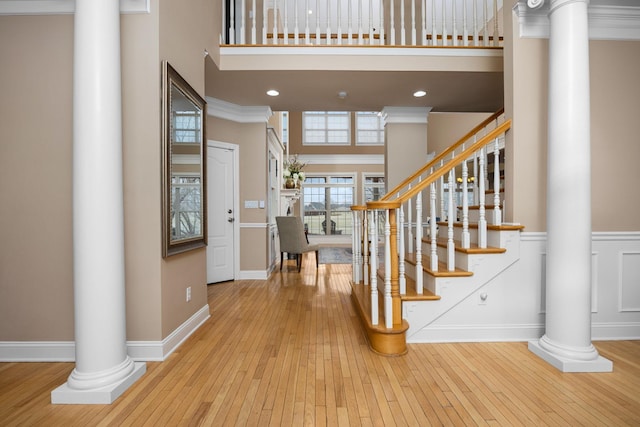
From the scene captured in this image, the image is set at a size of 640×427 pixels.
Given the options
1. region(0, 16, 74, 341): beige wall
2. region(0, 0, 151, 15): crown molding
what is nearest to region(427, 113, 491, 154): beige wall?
region(0, 0, 151, 15): crown molding

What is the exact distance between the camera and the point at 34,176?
7.41 feet

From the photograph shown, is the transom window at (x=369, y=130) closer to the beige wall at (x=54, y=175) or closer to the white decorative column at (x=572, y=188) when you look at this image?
the white decorative column at (x=572, y=188)

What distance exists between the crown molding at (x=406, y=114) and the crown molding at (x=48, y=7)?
3.68 m

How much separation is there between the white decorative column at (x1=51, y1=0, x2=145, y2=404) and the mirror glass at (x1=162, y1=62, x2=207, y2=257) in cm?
44

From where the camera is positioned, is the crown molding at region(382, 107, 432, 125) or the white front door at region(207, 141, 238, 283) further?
the crown molding at region(382, 107, 432, 125)

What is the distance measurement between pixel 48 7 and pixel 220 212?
2.90 metres

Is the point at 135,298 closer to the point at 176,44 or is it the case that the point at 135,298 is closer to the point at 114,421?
the point at 114,421

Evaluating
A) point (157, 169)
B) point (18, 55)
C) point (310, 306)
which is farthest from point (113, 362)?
point (18, 55)

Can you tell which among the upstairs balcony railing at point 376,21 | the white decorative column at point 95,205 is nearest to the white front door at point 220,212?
the upstairs balcony railing at point 376,21

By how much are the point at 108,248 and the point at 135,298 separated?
59cm

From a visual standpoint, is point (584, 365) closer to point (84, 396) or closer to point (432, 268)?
point (432, 268)

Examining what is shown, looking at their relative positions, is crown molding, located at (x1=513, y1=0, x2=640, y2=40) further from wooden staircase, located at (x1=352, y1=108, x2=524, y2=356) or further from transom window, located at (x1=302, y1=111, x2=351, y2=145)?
transom window, located at (x1=302, y1=111, x2=351, y2=145)

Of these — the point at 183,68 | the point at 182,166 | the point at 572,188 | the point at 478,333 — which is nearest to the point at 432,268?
the point at 478,333

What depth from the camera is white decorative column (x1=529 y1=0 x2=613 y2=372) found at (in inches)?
82.4
